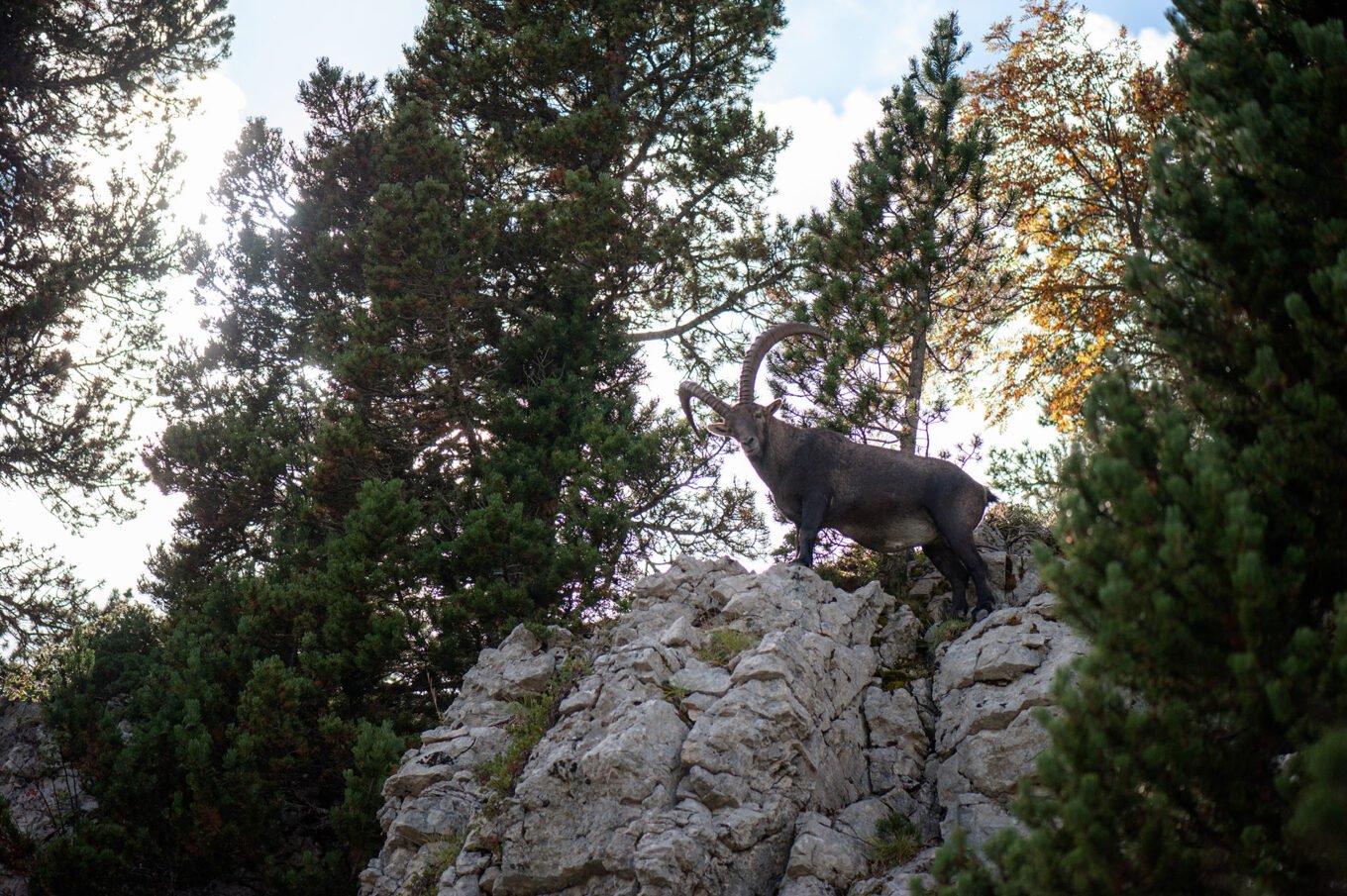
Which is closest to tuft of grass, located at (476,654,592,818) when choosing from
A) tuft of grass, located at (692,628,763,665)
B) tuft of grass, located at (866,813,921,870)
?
tuft of grass, located at (692,628,763,665)

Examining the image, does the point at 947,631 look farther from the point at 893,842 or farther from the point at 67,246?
the point at 67,246

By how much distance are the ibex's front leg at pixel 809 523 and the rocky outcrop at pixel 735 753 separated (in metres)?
0.42

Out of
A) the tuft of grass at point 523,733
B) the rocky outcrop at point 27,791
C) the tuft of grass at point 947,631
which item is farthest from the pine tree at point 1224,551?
the rocky outcrop at point 27,791

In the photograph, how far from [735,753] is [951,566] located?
432 centimetres

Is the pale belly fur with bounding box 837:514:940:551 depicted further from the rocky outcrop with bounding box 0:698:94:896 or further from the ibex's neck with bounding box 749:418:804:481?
the rocky outcrop with bounding box 0:698:94:896

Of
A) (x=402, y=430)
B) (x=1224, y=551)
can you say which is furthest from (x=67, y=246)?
(x=1224, y=551)

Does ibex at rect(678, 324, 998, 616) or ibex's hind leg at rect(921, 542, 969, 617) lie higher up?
ibex at rect(678, 324, 998, 616)

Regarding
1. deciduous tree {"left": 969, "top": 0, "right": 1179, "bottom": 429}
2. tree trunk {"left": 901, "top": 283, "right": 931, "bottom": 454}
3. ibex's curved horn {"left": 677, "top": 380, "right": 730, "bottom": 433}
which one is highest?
deciduous tree {"left": 969, "top": 0, "right": 1179, "bottom": 429}

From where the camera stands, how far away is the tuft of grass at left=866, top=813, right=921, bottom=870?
8344 millimetres

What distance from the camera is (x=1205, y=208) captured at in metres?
6.79

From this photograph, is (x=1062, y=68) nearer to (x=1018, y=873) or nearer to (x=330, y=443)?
(x=330, y=443)

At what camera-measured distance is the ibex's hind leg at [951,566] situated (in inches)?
474

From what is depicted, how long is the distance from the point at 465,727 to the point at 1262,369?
849 centimetres

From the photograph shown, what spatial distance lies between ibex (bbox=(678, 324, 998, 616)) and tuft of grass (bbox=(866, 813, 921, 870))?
134 inches
